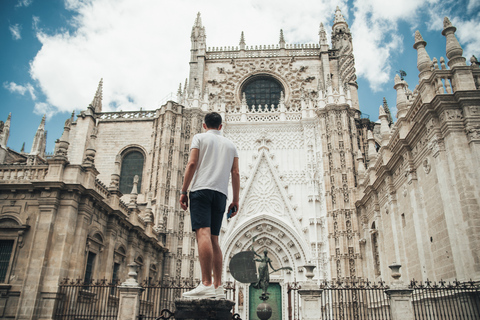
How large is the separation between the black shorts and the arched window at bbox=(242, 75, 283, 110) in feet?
74.6

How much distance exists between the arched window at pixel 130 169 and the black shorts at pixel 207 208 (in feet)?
65.1

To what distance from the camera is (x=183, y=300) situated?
4.00 metres

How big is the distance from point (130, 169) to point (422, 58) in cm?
1786

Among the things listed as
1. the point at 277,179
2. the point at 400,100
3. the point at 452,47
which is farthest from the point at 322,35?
the point at 452,47

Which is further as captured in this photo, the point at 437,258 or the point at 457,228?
the point at 437,258

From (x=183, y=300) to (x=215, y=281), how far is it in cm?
44

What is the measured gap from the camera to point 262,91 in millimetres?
27109

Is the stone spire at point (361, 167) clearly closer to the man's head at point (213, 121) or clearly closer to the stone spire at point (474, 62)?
the stone spire at point (474, 62)

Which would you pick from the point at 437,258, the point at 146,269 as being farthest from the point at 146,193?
the point at 437,258

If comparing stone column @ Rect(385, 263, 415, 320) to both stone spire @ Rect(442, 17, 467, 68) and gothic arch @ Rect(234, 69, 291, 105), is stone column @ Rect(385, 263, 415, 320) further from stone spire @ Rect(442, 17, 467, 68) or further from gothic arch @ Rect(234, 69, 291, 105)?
gothic arch @ Rect(234, 69, 291, 105)

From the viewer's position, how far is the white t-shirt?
4.36 meters

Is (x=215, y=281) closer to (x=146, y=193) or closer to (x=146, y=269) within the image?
(x=146, y=269)

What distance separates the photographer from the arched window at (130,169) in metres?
23.4

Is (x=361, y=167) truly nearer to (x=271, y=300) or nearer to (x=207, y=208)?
(x=271, y=300)
